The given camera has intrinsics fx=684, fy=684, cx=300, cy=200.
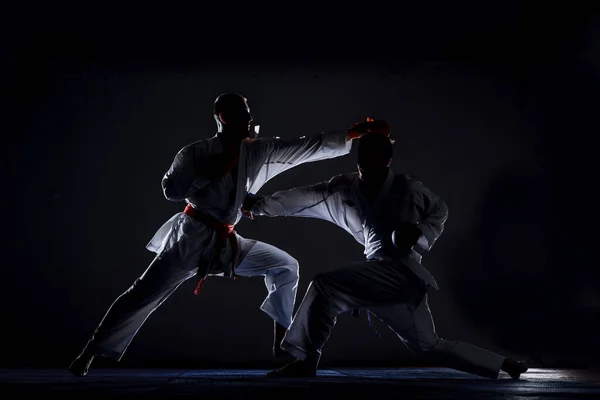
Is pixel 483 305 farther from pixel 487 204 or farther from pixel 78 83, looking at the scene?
pixel 78 83

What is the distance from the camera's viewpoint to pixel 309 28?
4387 millimetres

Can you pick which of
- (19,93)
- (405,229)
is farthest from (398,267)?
(19,93)

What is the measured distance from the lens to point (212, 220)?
11.4 feet

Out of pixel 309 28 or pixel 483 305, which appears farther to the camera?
pixel 483 305

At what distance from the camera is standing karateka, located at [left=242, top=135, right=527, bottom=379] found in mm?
3182

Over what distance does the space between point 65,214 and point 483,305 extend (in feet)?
9.67

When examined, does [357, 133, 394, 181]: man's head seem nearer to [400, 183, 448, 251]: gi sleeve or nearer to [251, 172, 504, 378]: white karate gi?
[251, 172, 504, 378]: white karate gi

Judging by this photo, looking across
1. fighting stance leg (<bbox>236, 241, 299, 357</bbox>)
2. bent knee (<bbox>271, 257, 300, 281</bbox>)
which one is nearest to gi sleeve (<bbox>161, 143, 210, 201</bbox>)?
fighting stance leg (<bbox>236, 241, 299, 357</bbox>)

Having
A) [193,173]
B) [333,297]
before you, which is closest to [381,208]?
Answer: [333,297]

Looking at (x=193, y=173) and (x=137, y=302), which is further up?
(x=193, y=173)

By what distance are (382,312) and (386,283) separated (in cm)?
15

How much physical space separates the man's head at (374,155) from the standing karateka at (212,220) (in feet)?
0.34

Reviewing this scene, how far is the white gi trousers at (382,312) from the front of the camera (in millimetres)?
3174

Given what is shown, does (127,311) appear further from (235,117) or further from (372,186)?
(372,186)
